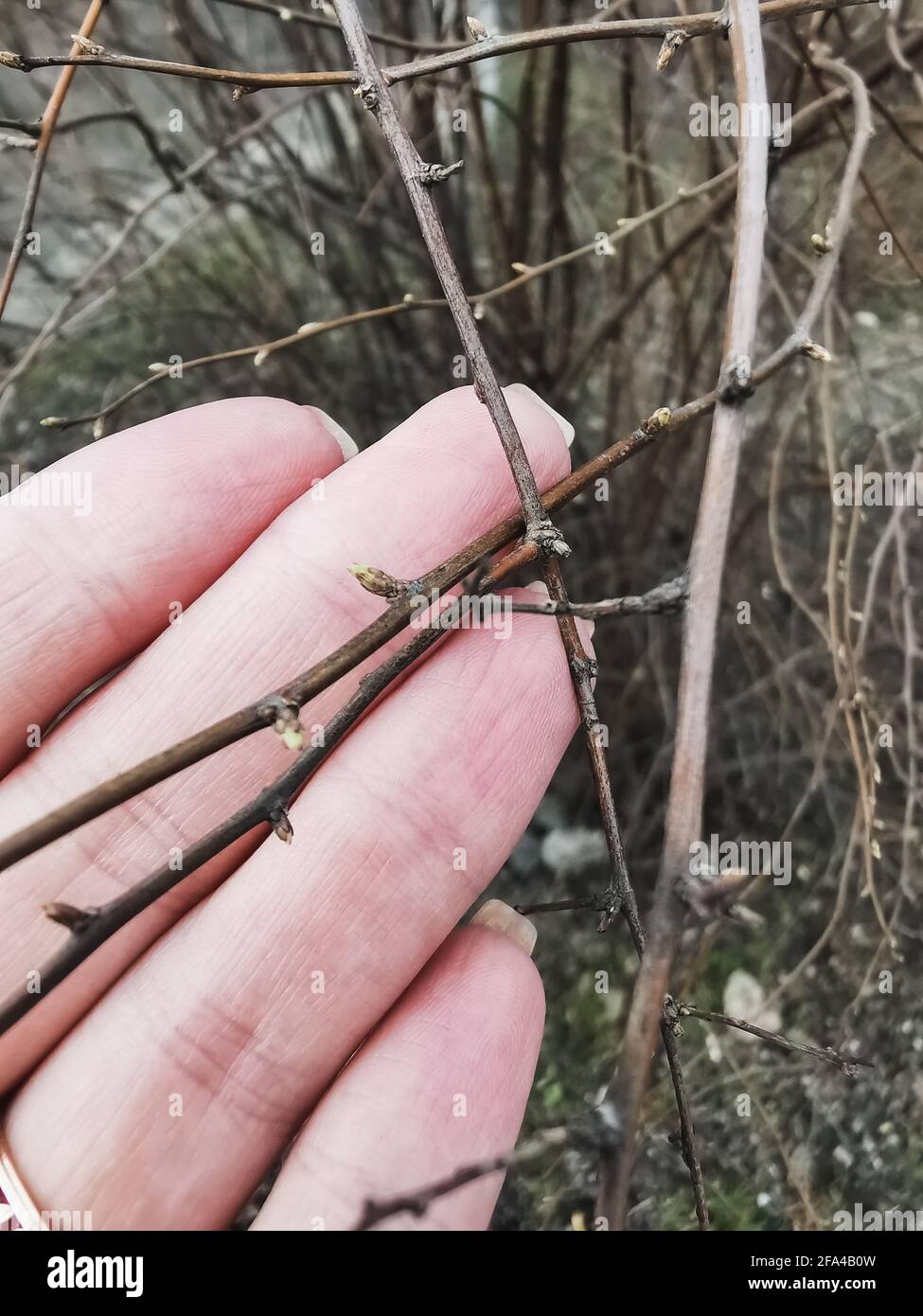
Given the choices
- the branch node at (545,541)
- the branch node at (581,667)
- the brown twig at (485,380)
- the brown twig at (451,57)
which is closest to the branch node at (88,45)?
the brown twig at (451,57)

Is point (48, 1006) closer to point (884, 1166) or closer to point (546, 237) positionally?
point (884, 1166)

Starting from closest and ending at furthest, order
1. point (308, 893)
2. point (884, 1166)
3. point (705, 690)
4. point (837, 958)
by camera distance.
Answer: point (705, 690), point (308, 893), point (884, 1166), point (837, 958)

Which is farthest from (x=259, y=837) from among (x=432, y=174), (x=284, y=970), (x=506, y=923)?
(x=432, y=174)

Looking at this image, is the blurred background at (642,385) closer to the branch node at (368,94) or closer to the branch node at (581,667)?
the branch node at (581,667)

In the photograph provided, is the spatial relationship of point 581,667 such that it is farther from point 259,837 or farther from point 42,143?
point 42,143

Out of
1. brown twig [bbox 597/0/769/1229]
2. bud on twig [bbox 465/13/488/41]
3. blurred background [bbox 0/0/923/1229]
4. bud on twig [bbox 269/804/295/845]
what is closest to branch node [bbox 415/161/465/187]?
bud on twig [bbox 465/13/488/41]
